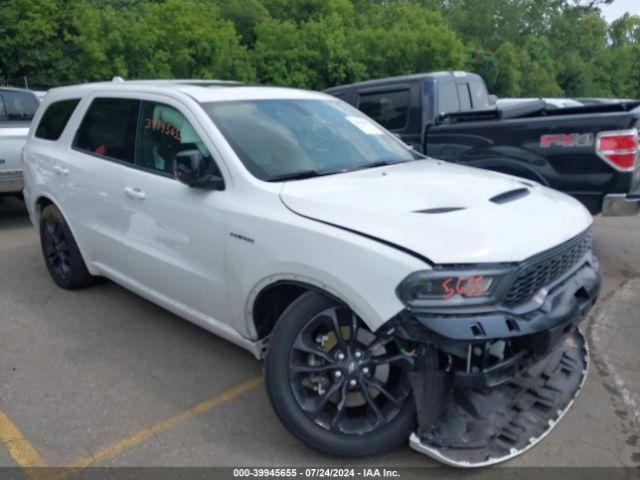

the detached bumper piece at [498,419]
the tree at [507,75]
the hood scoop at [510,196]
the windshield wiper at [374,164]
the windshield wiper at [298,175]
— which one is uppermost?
the windshield wiper at [298,175]

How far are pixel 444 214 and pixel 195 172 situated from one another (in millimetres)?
1392

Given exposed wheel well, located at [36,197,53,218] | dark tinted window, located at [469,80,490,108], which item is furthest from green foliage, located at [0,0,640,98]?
exposed wheel well, located at [36,197,53,218]

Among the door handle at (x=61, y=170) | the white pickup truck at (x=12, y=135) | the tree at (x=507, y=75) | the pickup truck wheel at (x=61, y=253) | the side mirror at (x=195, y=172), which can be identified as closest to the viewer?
the side mirror at (x=195, y=172)

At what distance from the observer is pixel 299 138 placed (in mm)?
3730

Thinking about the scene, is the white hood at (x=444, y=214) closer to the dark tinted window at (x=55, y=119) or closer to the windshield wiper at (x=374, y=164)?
the windshield wiper at (x=374, y=164)

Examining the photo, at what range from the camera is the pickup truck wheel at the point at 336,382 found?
9.15 ft

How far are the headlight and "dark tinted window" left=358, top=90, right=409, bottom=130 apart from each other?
5014mm

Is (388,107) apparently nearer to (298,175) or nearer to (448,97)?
(448,97)

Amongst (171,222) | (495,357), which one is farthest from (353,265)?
(171,222)

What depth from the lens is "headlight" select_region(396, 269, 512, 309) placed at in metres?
2.52

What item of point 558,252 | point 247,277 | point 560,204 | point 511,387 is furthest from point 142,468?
point 560,204

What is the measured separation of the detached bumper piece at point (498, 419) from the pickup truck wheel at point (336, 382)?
17cm

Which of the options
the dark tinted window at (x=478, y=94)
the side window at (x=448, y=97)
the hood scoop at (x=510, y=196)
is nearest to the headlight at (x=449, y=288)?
the hood scoop at (x=510, y=196)

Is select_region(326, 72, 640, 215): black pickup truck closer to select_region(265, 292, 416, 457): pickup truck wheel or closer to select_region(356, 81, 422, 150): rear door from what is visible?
select_region(356, 81, 422, 150): rear door
